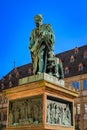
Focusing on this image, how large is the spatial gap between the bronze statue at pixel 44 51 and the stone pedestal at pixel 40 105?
477mm

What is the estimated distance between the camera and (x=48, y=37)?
966cm

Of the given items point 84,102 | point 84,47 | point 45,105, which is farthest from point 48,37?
point 84,47

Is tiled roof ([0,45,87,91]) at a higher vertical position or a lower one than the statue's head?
higher

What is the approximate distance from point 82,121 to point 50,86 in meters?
39.5

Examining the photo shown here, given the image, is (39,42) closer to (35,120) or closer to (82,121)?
(35,120)

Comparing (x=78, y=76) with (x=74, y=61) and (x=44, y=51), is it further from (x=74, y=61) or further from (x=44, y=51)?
(x=44, y=51)

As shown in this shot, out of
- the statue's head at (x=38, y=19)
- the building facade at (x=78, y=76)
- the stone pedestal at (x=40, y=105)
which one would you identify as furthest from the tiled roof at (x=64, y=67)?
the stone pedestal at (x=40, y=105)

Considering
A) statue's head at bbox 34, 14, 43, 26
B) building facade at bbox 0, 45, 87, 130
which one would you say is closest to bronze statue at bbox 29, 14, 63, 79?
statue's head at bbox 34, 14, 43, 26

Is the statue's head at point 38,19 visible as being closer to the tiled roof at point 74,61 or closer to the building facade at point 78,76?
the building facade at point 78,76

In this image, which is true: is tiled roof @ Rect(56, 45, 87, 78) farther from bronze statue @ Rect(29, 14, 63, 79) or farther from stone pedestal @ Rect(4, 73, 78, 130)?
stone pedestal @ Rect(4, 73, 78, 130)

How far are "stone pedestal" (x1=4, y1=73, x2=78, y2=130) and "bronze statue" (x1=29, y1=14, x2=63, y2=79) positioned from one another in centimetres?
48

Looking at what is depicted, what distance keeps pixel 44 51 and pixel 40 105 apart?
1860 millimetres

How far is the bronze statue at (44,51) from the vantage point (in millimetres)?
9531

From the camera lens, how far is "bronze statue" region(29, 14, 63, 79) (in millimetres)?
9531
